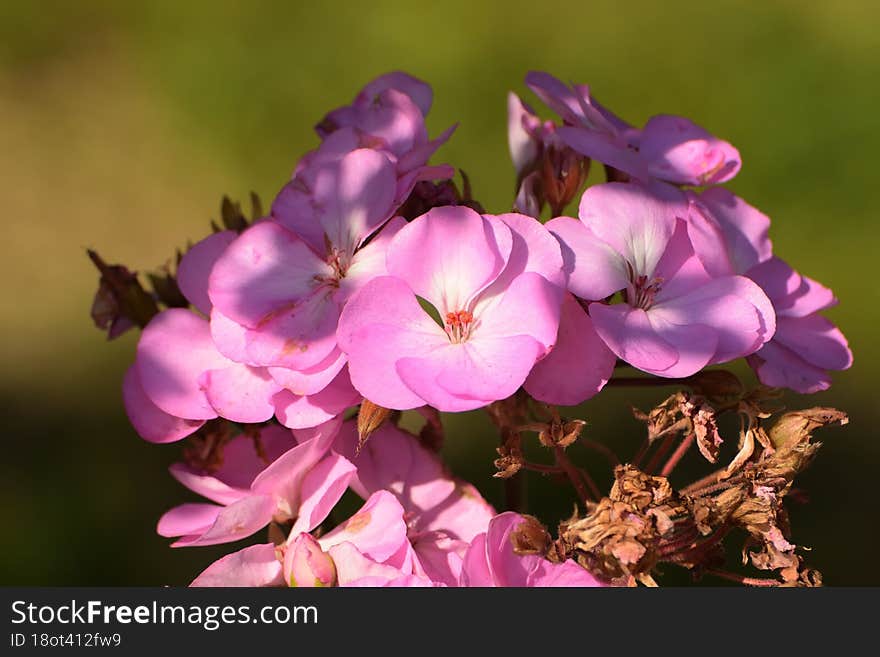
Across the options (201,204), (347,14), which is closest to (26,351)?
(201,204)

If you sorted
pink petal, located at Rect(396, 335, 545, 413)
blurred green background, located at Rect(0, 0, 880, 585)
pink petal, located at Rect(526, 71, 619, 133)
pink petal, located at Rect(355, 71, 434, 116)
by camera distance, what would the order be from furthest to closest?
1. blurred green background, located at Rect(0, 0, 880, 585)
2. pink petal, located at Rect(355, 71, 434, 116)
3. pink petal, located at Rect(526, 71, 619, 133)
4. pink petal, located at Rect(396, 335, 545, 413)

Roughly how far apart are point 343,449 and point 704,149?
Answer: 378 mm

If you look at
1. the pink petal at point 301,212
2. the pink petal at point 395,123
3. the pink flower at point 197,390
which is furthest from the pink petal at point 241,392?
the pink petal at point 395,123

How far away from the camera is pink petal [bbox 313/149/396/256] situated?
0.84m

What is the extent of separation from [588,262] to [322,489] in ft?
0.78

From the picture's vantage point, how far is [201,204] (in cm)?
278

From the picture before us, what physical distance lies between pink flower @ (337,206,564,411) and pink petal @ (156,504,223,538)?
0.62 ft

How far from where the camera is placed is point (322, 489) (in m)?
0.83

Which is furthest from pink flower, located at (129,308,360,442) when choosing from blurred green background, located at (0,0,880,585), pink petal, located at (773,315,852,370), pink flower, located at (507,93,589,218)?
blurred green background, located at (0,0,880,585)

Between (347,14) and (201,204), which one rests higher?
(347,14)

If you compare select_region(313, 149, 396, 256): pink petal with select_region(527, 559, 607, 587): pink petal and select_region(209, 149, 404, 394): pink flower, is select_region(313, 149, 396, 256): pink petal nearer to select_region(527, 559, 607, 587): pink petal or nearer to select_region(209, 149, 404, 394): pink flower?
select_region(209, 149, 404, 394): pink flower

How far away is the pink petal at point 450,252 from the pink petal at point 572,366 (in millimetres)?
59

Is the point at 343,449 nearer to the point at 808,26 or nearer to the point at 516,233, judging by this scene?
the point at 516,233

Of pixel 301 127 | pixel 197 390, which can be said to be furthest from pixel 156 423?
pixel 301 127
